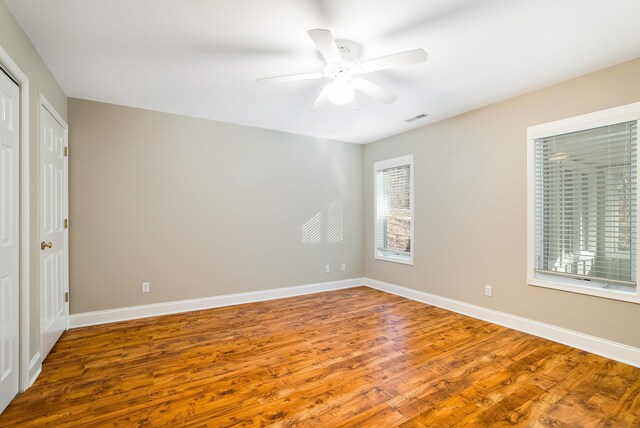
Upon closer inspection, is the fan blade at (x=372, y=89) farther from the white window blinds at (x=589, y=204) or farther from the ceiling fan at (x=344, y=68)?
the white window blinds at (x=589, y=204)

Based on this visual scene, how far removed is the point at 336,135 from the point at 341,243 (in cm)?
178

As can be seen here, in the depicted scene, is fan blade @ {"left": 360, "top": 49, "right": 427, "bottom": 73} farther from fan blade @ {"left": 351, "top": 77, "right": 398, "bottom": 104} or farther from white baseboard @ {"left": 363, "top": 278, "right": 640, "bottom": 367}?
white baseboard @ {"left": 363, "top": 278, "right": 640, "bottom": 367}

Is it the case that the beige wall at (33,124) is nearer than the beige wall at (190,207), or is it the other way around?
the beige wall at (33,124)

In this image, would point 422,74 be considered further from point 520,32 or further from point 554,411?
point 554,411

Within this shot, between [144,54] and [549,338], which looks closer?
[144,54]

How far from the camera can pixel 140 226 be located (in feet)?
12.1

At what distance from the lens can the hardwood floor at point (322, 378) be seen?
186cm

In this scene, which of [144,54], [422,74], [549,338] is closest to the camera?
[144,54]

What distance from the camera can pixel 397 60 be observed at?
2.04m

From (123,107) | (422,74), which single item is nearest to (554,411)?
(422,74)

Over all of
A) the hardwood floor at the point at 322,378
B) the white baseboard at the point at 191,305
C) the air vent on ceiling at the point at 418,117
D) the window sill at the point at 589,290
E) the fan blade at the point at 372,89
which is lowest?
the hardwood floor at the point at 322,378

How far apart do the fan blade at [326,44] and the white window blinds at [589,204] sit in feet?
7.81

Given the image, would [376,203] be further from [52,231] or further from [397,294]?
[52,231]

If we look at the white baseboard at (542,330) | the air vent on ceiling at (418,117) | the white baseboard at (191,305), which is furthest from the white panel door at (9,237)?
the white baseboard at (542,330)
